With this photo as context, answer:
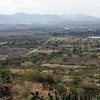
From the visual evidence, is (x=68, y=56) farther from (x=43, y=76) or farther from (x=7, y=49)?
(x=43, y=76)

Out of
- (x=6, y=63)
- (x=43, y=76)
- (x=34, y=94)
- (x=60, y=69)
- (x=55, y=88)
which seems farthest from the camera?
(x=6, y=63)

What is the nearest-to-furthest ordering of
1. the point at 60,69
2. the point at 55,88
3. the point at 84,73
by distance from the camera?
the point at 55,88
the point at 84,73
the point at 60,69

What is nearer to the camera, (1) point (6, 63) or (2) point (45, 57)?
(1) point (6, 63)

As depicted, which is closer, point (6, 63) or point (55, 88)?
point (55, 88)

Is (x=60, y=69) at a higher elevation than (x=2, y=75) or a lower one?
lower

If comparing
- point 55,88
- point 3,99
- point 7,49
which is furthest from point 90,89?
point 7,49

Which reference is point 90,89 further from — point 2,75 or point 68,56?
point 68,56

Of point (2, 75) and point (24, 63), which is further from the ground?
point (2, 75)

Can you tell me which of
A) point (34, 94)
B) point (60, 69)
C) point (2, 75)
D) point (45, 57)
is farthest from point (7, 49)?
point (34, 94)

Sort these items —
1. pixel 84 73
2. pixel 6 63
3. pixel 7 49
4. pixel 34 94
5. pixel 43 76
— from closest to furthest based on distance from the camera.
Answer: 1. pixel 34 94
2. pixel 43 76
3. pixel 84 73
4. pixel 6 63
5. pixel 7 49
